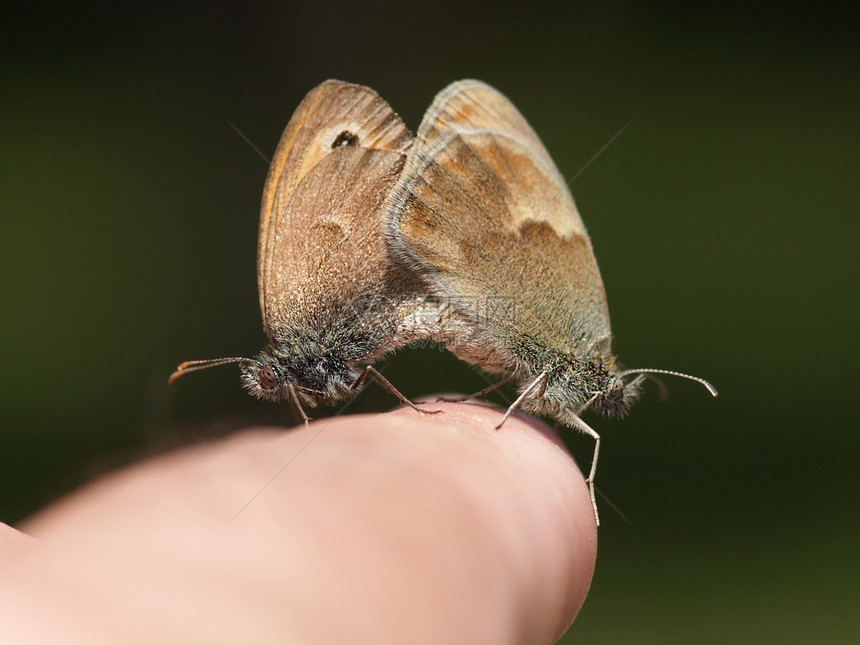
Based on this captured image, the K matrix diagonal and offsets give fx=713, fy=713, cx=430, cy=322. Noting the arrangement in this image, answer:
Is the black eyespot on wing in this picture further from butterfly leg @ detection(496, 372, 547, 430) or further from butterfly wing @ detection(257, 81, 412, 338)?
butterfly leg @ detection(496, 372, 547, 430)

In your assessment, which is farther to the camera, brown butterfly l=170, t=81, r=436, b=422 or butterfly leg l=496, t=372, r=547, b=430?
brown butterfly l=170, t=81, r=436, b=422

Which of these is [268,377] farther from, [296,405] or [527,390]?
[527,390]

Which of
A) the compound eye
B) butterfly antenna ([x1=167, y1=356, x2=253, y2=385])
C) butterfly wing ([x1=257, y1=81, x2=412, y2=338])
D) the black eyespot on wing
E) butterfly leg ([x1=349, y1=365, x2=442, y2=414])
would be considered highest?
the black eyespot on wing

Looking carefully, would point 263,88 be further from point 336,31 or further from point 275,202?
point 275,202

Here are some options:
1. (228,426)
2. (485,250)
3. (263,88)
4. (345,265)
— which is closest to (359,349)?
(345,265)

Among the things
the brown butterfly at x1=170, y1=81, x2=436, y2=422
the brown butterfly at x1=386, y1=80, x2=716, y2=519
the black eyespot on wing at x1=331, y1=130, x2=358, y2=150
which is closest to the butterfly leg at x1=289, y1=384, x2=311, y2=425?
the brown butterfly at x1=170, y1=81, x2=436, y2=422
